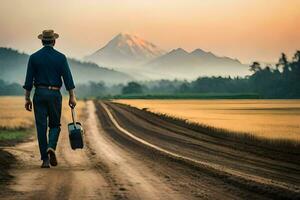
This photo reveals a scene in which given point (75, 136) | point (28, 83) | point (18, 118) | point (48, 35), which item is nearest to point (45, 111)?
point (28, 83)

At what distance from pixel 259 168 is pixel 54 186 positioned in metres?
4.91

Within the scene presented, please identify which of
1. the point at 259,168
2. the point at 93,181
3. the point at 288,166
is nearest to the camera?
the point at 93,181

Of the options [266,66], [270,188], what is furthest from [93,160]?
[266,66]

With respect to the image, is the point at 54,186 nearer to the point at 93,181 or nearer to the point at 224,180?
the point at 93,181

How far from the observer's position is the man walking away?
10344 mm

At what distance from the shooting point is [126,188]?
7.67 metres

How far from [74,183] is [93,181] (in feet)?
1.12

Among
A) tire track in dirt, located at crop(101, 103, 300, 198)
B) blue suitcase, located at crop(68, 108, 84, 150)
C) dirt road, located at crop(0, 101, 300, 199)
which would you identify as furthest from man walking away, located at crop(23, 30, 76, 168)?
tire track in dirt, located at crop(101, 103, 300, 198)

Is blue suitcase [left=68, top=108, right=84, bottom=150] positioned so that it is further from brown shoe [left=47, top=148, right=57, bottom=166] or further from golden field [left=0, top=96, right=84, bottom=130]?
golden field [left=0, top=96, right=84, bottom=130]

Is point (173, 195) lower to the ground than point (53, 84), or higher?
lower

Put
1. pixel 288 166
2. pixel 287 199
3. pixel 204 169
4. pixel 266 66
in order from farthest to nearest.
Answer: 1. pixel 266 66
2. pixel 288 166
3. pixel 204 169
4. pixel 287 199

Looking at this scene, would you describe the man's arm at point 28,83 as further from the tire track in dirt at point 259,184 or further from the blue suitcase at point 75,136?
the tire track in dirt at point 259,184

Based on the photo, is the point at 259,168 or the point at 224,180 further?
the point at 259,168

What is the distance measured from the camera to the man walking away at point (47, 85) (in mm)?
10344
